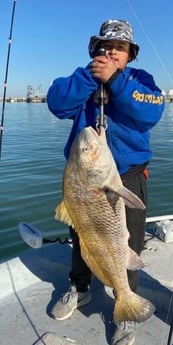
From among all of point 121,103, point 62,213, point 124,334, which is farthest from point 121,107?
point 124,334

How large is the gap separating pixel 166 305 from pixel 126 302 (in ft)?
→ 3.02

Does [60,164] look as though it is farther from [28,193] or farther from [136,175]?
[136,175]

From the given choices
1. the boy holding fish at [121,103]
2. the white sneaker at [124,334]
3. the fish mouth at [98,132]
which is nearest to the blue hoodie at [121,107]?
the boy holding fish at [121,103]

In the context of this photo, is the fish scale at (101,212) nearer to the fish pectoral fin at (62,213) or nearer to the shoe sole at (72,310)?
the fish pectoral fin at (62,213)

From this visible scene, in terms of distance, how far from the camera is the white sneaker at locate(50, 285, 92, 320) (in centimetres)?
341

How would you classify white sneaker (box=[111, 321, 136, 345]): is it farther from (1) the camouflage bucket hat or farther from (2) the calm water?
(2) the calm water

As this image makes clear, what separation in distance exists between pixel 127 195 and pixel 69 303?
1.59 meters

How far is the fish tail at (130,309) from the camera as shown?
2758 millimetres

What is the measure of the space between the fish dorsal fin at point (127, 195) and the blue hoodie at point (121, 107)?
62 centimetres

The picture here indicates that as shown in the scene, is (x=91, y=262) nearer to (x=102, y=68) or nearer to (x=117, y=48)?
(x=102, y=68)

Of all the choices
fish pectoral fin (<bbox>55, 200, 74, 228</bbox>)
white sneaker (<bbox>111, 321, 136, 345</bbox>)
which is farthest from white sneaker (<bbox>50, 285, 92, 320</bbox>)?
fish pectoral fin (<bbox>55, 200, 74, 228</bbox>)

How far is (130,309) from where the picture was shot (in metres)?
2.76

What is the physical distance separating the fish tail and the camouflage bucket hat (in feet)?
5.51

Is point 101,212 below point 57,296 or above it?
above
